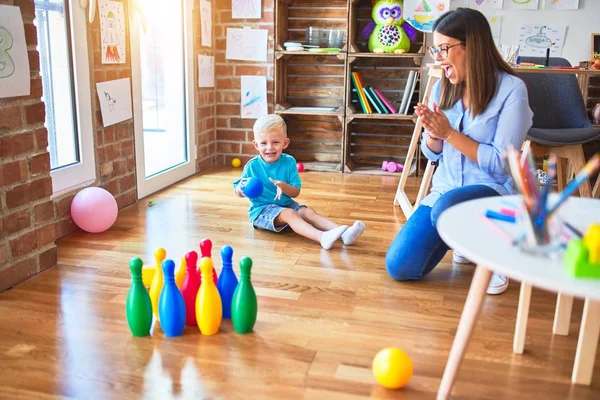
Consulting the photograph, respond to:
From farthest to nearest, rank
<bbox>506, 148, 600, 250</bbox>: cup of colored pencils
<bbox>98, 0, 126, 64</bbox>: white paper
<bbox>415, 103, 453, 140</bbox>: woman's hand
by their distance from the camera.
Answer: <bbox>98, 0, 126, 64</bbox>: white paper, <bbox>415, 103, 453, 140</bbox>: woman's hand, <bbox>506, 148, 600, 250</bbox>: cup of colored pencils

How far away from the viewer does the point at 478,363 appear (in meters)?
1.56

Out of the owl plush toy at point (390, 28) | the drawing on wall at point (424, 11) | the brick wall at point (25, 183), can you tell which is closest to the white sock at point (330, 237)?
the brick wall at point (25, 183)

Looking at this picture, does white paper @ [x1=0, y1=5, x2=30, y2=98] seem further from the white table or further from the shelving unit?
the shelving unit

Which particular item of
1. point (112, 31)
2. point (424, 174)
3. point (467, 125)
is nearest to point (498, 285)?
point (467, 125)

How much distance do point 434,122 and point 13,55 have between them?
139 centimetres

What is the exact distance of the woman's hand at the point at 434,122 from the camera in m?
1.89

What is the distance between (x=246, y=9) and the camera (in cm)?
410

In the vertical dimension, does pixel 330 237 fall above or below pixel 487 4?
below

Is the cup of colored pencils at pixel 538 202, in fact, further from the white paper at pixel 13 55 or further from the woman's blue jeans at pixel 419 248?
the white paper at pixel 13 55

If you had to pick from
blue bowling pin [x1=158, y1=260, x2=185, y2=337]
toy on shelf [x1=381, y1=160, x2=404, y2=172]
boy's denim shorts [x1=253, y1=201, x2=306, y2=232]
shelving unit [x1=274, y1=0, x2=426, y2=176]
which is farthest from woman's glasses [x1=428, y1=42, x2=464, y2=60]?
toy on shelf [x1=381, y1=160, x2=404, y2=172]

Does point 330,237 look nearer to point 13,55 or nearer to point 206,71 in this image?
point 13,55

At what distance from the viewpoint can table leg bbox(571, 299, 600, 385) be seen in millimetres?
1418

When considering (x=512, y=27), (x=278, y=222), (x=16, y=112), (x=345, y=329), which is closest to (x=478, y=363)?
(x=345, y=329)

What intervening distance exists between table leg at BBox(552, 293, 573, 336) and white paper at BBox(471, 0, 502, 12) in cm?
278
